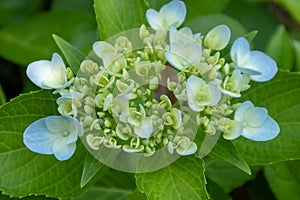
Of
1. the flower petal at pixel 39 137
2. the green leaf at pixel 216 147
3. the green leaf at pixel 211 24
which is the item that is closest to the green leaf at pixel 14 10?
the green leaf at pixel 211 24

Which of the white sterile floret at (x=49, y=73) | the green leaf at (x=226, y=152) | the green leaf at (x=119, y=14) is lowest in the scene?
the green leaf at (x=226, y=152)

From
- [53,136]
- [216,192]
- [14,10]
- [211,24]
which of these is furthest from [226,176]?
[14,10]

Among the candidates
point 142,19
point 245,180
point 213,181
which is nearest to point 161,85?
point 142,19

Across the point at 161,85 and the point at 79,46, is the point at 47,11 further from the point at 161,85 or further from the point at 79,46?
the point at 161,85

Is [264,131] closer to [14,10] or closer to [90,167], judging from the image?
[90,167]

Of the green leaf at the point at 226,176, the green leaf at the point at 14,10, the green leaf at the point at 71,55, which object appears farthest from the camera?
the green leaf at the point at 14,10

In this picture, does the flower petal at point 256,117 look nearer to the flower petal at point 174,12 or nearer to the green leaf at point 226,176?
the flower petal at point 174,12

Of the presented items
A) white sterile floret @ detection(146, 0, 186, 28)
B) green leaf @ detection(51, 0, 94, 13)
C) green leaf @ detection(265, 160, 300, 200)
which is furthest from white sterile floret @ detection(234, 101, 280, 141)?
green leaf @ detection(51, 0, 94, 13)

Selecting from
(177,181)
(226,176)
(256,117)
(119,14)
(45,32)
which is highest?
(119,14)
